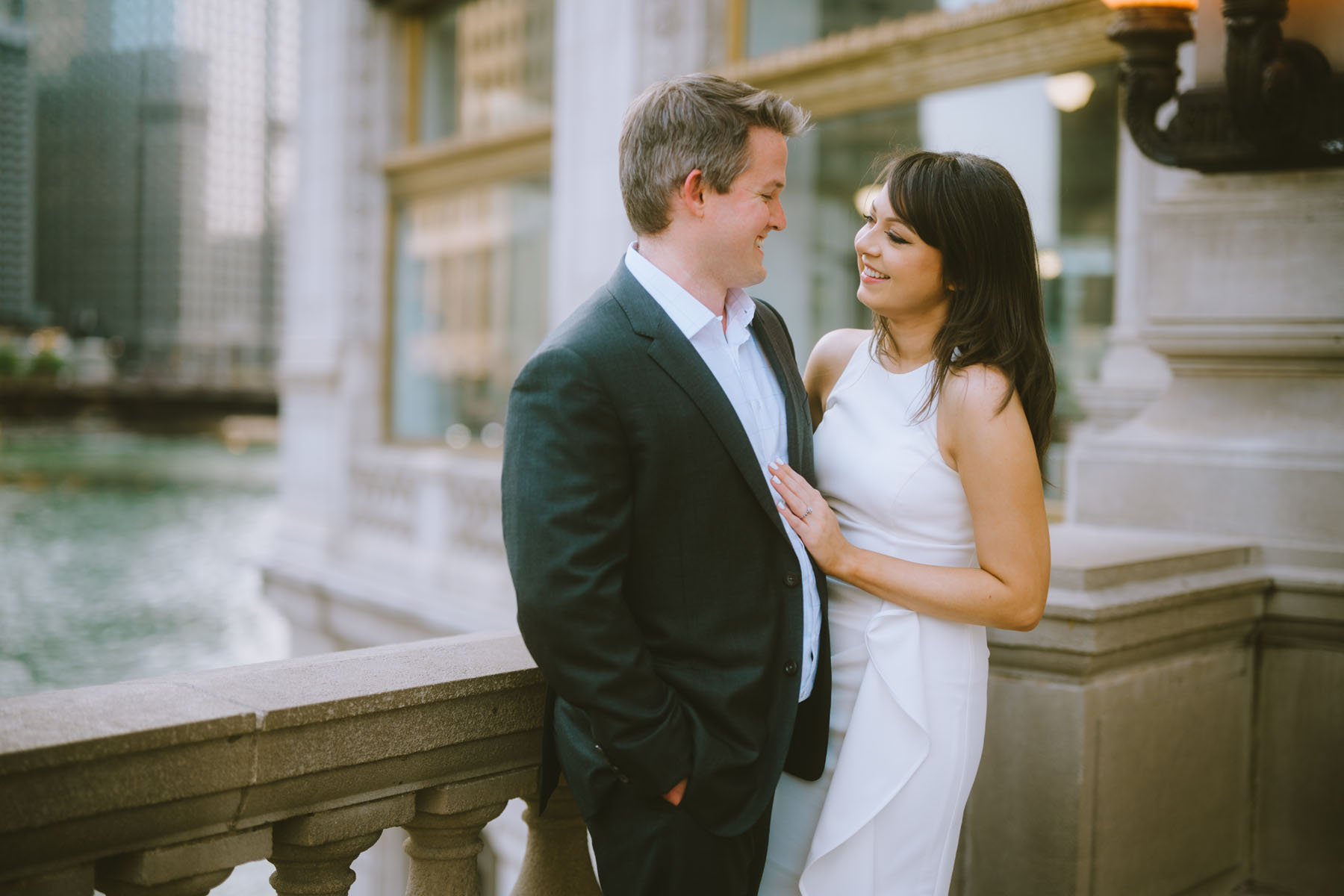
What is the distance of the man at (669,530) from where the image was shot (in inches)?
71.0

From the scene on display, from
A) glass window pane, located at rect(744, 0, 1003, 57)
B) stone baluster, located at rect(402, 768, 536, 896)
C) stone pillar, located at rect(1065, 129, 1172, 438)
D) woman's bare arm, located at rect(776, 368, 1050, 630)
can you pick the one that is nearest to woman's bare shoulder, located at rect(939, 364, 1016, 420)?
woman's bare arm, located at rect(776, 368, 1050, 630)

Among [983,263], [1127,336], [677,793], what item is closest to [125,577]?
[1127,336]

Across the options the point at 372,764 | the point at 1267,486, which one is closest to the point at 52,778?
the point at 372,764

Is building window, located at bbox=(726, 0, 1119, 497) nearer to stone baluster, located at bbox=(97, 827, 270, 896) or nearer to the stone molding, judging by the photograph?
the stone molding

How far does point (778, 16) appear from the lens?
762 cm

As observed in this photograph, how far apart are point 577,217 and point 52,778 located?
6683mm

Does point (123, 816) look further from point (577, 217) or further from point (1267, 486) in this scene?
point (577, 217)

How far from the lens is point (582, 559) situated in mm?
1787

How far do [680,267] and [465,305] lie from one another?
8.60 metres

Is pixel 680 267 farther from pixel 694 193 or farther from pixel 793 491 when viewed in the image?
pixel 793 491

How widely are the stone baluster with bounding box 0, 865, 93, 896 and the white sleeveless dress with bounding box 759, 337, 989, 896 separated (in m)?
1.26

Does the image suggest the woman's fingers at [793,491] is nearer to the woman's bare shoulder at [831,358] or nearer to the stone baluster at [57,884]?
the woman's bare shoulder at [831,358]

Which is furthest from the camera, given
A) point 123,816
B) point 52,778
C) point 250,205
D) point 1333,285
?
point 250,205

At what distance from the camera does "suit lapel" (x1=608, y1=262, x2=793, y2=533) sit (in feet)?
6.34
